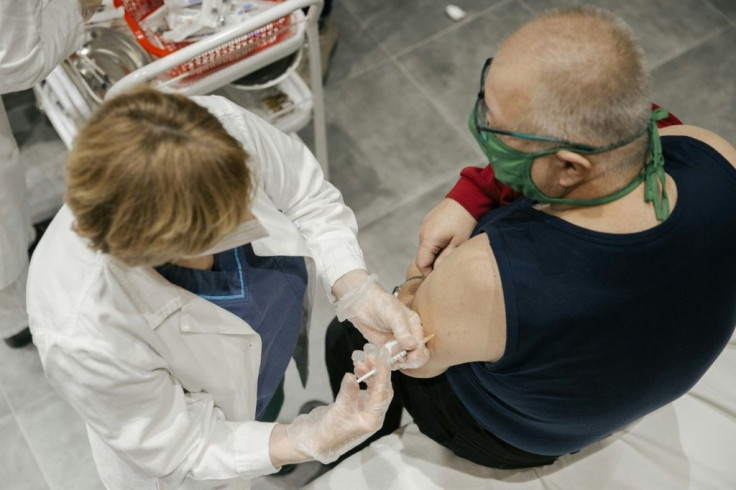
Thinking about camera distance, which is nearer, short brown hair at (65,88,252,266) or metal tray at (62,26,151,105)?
short brown hair at (65,88,252,266)

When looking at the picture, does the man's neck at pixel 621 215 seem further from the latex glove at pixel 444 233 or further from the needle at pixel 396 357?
the latex glove at pixel 444 233

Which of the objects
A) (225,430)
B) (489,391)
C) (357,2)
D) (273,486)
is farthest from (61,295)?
(357,2)

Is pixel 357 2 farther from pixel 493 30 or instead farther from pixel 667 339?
pixel 667 339

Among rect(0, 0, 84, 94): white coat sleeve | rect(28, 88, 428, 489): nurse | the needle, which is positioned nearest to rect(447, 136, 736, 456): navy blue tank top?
the needle

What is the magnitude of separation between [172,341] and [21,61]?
0.82 meters

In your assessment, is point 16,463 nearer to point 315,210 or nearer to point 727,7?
point 315,210

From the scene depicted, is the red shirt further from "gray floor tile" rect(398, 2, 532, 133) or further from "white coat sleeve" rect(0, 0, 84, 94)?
"gray floor tile" rect(398, 2, 532, 133)

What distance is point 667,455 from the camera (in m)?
1.86

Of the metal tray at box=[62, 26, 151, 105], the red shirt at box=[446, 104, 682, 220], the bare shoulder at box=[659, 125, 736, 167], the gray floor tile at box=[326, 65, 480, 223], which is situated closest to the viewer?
the bare shoulder at box=[659, 125, 736, 167]

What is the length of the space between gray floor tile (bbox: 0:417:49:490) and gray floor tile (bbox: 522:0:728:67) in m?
2.69

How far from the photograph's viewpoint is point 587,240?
1280mm

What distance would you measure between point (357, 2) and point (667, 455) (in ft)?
7.72

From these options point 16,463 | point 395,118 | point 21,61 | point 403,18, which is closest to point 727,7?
point 403,18

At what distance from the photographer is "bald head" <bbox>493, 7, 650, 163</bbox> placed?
47.2 inches
